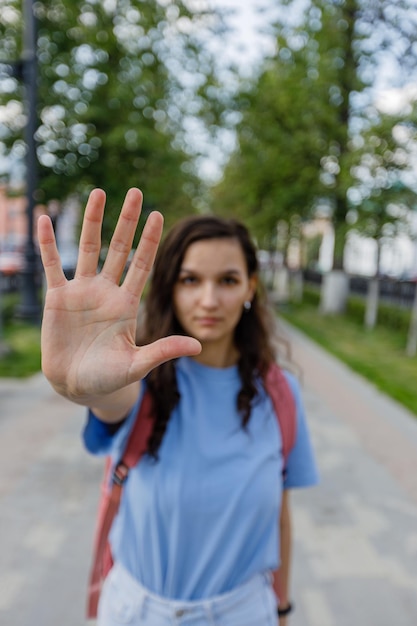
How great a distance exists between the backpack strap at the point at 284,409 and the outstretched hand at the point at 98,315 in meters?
0.46

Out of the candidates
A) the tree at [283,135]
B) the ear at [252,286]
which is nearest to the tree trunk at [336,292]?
the tree at [283,135]

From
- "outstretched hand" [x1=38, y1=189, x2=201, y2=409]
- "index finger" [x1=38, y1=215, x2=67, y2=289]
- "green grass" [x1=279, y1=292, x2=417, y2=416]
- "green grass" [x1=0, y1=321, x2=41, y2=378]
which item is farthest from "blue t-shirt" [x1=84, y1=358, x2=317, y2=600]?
"green grass" [x1=0, y1=321, x2=41, y2=378]


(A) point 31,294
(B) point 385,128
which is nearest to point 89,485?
(A) point 31,294

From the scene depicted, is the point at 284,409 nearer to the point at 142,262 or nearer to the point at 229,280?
the point at 229,280

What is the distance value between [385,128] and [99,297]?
9461mm

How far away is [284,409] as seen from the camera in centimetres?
136

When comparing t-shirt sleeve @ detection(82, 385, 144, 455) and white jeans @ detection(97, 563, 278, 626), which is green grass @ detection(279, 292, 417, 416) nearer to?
white jeans @ detection(97, 563, 278, 626)

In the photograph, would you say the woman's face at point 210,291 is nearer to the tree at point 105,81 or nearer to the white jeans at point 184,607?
the white jeans at point 184,607

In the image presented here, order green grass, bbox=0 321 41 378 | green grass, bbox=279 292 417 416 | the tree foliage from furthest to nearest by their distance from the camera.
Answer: the tree foliage, green grass, bbox=279 292 417 416, green grass, bbox=0 321 41 378

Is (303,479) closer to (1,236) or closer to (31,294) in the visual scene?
(31,294)

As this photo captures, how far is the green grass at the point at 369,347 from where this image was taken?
6621 millimetres

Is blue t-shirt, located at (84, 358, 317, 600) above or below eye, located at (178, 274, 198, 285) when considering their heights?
below

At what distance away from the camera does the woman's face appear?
4.51 ft

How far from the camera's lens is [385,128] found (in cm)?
939
